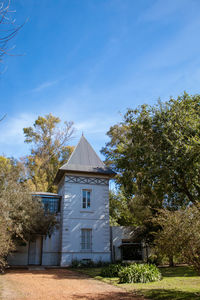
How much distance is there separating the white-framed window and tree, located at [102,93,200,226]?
3638 mm

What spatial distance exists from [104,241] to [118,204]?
942cm

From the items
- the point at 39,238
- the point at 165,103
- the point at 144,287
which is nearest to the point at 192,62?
the point at 165,103

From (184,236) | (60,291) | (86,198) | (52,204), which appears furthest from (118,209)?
(184,236)

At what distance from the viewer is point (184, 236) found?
6852 mm

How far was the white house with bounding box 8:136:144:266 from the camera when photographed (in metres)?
17.7

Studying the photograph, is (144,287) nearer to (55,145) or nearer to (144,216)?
(144,216)

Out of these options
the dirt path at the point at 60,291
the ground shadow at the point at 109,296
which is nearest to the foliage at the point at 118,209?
the dirt path at the point at 60,291

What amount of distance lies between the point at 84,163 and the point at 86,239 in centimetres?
562

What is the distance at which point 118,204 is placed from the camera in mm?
27547

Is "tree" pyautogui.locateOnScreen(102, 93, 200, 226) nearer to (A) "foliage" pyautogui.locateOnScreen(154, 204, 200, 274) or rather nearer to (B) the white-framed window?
(B) the white-framed window

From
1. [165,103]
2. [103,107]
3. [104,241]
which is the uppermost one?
[165,103]

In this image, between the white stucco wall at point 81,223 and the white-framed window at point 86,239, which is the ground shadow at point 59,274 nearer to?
the white stucco wall at point 81,223

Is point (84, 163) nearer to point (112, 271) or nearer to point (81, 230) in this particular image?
point (81, 230)

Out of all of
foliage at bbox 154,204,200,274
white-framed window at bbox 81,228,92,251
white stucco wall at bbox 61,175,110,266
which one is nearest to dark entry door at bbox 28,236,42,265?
white stucco wall at bbox 61,175,110,266
